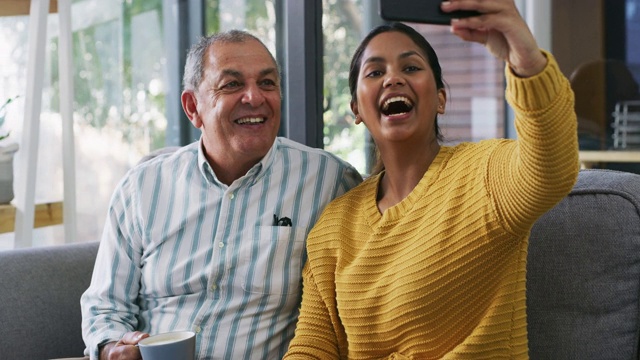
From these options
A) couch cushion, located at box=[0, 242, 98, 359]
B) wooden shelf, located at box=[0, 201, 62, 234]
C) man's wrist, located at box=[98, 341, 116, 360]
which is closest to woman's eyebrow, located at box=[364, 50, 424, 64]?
man's wrist, located at box=[98, 341, 116, 360]

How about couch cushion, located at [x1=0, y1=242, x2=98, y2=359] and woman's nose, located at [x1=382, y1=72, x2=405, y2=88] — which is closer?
Answer: woman's nose, located at [x1=382, y1=72, x2=405, y2=88]

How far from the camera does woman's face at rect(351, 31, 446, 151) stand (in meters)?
1.55

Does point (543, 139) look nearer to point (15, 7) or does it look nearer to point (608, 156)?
point (15, 7)

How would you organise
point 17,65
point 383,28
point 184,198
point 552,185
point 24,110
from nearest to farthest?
point 552,185 < point 383,28 < point 184,198 < point 24,110 < point 17,65

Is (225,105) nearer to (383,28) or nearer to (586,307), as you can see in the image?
(383,28)

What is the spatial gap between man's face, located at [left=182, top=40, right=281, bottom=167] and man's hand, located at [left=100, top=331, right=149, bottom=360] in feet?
1.43

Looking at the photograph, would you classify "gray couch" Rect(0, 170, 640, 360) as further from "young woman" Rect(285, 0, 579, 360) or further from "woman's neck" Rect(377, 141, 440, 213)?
"woman's neck" Rect(377, 141, 440, 213)

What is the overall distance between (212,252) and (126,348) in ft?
0.90

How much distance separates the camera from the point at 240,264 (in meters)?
1.79

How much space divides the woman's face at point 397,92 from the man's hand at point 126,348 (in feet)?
2.06

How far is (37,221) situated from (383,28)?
6.10 ft

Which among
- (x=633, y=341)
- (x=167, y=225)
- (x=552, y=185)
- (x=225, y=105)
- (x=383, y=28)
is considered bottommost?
(x=633, y=341)

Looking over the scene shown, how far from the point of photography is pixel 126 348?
168cm

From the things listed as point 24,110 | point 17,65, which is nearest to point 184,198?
point 24,110
